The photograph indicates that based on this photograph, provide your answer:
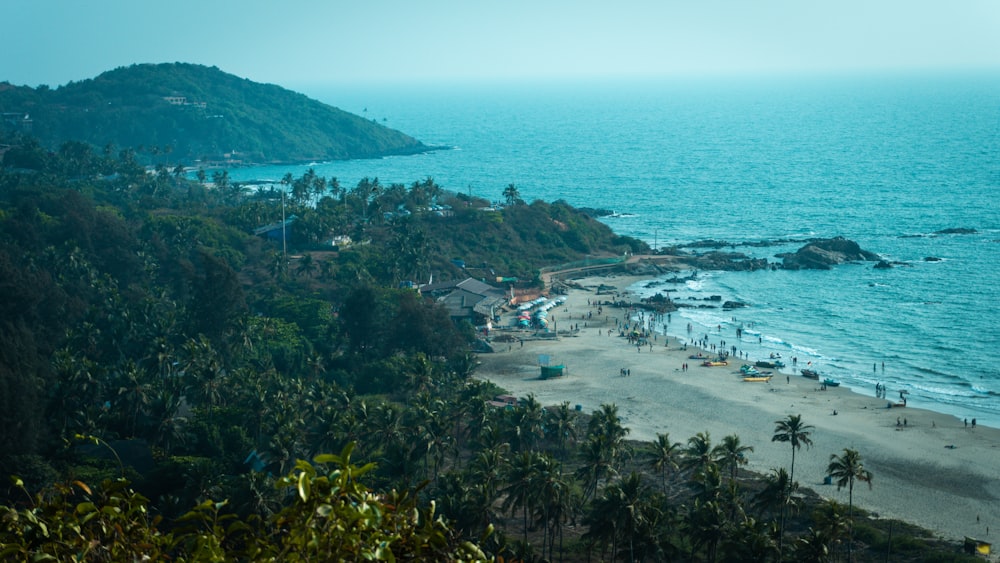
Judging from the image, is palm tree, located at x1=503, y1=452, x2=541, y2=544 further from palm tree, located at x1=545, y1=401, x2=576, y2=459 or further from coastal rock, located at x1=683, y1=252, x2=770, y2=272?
coastal rock, located at x1=683, y1=252, x2=770, y2=272

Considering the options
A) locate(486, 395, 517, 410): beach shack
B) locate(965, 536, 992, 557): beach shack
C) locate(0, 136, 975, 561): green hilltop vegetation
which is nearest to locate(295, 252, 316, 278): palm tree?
locate(0, 136, 975, 561): green hilltop vegetation

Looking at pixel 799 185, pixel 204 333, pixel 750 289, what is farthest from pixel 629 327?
pixel 799 185

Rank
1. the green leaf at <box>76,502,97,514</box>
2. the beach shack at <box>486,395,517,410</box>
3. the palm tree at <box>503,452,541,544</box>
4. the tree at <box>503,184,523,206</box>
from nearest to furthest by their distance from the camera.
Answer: the green leaf at <box>76,502,97,514</box> < the palm tree at <box>503,452,541,544</box> < the beach shack at <box>486,395,517,410</box> < the tree at <box>503,184,523,206</box>

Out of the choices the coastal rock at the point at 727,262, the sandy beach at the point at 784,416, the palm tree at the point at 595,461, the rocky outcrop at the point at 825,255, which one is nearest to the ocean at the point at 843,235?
the rocky outcrop at the point at 825,255

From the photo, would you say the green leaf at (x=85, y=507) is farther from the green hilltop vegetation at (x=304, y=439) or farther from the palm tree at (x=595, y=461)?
the palm tree at (x=595, y=461)

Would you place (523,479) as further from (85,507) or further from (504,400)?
(85,507)

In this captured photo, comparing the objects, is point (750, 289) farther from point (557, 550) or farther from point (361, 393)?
point (557, 550)
